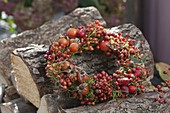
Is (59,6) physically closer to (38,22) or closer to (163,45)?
(38,22)

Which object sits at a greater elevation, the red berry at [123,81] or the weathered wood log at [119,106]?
the red berry at [123,81]

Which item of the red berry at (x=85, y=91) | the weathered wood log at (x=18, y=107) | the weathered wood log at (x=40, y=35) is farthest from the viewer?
the weathered wood log at (x=40, y=35)

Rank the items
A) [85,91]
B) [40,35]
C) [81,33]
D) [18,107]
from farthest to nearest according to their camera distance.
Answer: [40,35] < [18,107] < [81,33] < [85,91]

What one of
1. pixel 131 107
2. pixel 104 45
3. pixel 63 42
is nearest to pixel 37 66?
pixel 63 42

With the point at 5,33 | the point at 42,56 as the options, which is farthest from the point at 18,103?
the point at 5,33

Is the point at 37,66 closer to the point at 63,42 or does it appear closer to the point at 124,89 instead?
the point at 63,42

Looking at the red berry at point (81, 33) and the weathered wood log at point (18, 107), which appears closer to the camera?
the red berry at point (81, 33)

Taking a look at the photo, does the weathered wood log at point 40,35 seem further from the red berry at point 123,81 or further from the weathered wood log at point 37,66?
the red berry at point 123,81

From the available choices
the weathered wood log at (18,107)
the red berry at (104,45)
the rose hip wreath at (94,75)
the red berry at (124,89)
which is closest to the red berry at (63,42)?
the rose hip wreath at (94,75)
